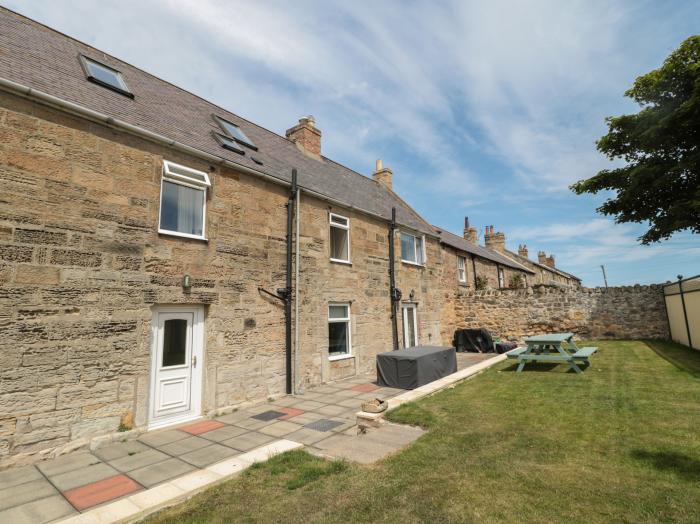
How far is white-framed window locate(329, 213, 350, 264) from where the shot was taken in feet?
35.8

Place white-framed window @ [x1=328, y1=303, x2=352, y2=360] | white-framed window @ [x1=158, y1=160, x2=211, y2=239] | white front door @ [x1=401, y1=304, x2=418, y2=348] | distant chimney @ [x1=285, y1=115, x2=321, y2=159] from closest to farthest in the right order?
white-framed window @ [x1=158, y1=160, x2=211, y2=239], white-framed window @ [x1=328, y1=303, x2=352, y2=360], white front door @ [x1=401, y1=304, x2=418, y2=348], distant chimney @ [x1=285, y1=115, x2=321, y2=159]

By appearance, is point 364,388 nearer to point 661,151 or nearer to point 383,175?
point 383,175

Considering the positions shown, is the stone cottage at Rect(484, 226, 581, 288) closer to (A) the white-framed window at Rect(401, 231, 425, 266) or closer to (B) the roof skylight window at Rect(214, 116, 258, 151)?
(A) the white-framed window at Rect(401, 231, 425, 266)

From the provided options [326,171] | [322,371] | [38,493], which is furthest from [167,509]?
[326,171]

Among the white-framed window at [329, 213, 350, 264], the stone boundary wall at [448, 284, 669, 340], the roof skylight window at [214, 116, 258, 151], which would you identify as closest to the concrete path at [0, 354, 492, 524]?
the white-framed window at [329, 213, 350, 264]

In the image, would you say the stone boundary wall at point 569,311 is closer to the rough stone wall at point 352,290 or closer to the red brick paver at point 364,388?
the rough stone wall at point 352,290

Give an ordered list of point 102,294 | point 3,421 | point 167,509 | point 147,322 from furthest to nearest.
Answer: point 147,322
point 102,294
point 3,421
point 167,509

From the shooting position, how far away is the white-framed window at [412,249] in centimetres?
1433

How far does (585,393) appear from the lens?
23.6ft

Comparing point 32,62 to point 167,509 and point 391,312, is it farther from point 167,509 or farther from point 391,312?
point 391,312

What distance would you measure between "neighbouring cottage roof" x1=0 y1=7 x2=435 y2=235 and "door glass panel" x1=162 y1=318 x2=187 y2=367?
3.54m

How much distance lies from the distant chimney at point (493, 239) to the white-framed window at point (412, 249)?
20.7 meters

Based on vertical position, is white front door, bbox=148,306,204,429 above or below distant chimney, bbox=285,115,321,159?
below

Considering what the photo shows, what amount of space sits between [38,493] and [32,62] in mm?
7007
